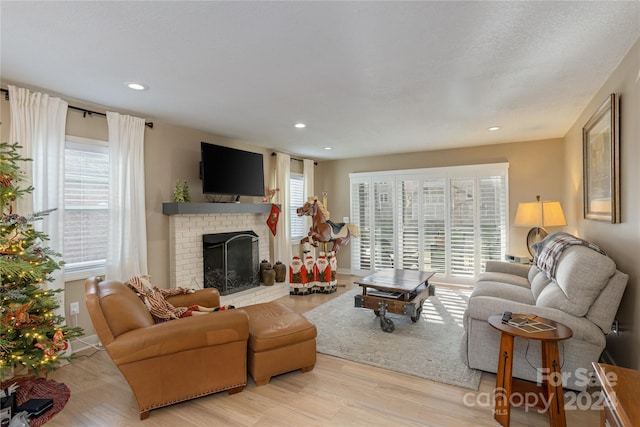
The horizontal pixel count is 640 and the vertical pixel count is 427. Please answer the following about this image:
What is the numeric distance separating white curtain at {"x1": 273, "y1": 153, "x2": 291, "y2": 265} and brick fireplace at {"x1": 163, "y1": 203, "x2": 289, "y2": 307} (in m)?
0.58

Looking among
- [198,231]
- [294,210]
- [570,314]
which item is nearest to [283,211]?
[294,210]

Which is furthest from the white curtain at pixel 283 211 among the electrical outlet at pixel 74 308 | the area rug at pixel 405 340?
the electrical outlet at pixel 74 308

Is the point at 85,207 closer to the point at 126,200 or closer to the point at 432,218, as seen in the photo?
the point at 126,200

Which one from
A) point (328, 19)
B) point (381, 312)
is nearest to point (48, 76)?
point (328, 19)

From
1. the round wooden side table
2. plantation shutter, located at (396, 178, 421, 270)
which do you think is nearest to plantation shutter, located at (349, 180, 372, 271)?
plantation shutter, located at (396, 178, 421, 270)

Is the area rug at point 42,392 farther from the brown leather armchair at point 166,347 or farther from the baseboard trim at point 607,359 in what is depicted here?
the baseboard trim at point 607,359

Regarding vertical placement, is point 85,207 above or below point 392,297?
above

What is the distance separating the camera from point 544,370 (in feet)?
6.35

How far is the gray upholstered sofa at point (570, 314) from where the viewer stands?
7.05ft

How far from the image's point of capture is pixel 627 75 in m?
2.23

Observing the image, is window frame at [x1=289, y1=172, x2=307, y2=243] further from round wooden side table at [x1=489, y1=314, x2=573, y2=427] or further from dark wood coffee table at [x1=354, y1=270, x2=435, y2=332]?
round wooden side table at [x1=489, y1=314, x2=573, y2=427]

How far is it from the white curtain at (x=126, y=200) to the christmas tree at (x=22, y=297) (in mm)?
885

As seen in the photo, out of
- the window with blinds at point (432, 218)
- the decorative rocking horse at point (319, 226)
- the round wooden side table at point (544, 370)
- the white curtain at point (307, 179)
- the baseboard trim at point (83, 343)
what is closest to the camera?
the round wooden side table at point (544, 370)

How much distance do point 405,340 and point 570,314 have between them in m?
1.46
